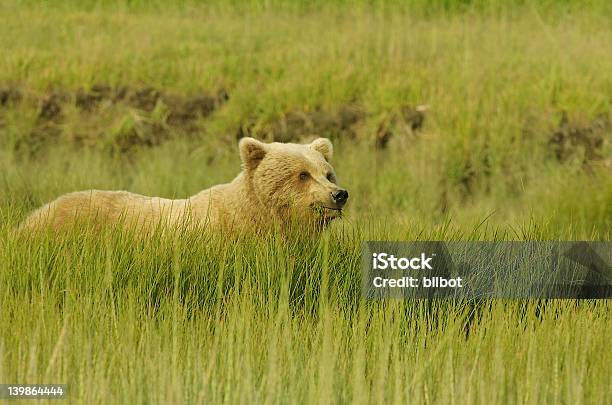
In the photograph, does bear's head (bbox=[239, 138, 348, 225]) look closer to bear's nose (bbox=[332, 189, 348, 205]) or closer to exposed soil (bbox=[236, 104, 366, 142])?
bear's nose (bbox=[332, 189, 348, 205])

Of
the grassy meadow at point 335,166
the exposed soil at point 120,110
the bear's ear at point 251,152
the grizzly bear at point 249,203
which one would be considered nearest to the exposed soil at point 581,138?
the grassy meadow at point 335,166

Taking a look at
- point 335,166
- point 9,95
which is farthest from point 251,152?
point 9,95

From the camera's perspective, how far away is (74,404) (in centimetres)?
305

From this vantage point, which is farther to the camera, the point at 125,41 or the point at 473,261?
the point at 125,41

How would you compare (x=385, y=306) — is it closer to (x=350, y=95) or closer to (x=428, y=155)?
(x=428, y=155)

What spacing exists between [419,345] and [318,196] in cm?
111

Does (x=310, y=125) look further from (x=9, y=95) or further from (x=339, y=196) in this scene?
(x=339, y=196)

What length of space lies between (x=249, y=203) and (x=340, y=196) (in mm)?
544

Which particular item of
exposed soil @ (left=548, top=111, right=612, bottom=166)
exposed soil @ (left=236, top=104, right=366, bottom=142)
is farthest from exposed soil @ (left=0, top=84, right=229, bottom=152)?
exposed soil @ (left=548, top=111, right=612, bottom=166)

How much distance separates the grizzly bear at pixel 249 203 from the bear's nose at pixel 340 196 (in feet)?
0.31

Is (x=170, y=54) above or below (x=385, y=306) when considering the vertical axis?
above

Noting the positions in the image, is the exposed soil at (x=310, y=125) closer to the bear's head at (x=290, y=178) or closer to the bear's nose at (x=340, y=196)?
the bear's head at (x=290, y=178)

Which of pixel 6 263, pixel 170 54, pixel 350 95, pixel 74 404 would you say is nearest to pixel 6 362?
pixel 74 404

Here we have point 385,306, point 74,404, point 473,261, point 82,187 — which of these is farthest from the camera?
point 82,187
